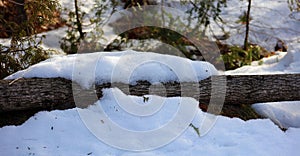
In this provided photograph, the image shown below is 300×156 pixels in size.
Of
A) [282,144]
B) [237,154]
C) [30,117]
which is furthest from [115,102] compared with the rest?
[282,144]

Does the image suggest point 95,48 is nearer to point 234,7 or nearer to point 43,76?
point 43,76

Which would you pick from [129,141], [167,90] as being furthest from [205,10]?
[129,141]

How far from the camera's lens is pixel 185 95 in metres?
4.11

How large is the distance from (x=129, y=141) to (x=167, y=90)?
910mm

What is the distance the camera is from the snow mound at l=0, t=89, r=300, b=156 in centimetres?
325

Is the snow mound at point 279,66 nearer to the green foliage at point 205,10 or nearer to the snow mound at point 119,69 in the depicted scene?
the green foliage at point 205,10

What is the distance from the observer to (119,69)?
394 centimetres

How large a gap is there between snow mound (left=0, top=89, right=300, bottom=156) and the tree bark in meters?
0.16

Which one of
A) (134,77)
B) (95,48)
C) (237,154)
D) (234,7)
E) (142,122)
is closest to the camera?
(237,154)

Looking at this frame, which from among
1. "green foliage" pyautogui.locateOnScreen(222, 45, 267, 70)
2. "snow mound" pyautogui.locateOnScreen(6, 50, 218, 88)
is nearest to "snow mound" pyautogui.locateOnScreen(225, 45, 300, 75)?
"green foliage" pyautogui.locateOnScreen(222, 45, 267, 70)

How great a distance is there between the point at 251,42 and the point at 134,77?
4.93 meters

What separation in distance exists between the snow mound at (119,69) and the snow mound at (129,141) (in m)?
0.25

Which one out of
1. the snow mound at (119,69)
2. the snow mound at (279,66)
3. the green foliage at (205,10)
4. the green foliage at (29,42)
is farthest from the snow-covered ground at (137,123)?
the green foliage at (205,10)

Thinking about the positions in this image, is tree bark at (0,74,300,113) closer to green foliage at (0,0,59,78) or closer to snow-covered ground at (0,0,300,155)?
snow-covered ground at (0,0,300,155)
